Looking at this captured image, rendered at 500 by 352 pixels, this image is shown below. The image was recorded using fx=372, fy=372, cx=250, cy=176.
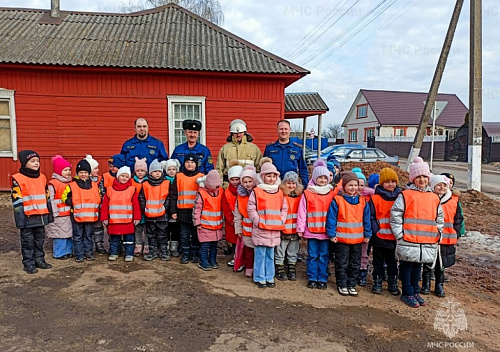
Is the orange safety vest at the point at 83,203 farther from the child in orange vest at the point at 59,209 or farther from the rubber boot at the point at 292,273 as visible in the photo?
the rubber boot at the point at 292,273

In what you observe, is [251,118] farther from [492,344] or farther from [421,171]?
[492,344]

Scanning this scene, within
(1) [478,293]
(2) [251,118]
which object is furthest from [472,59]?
(1) [478,293]

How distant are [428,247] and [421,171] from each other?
764 millimetres

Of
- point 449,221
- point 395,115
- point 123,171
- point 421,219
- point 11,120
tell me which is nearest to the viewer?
point 421,219

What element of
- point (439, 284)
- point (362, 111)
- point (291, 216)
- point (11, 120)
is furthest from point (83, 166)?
point (362, 111)

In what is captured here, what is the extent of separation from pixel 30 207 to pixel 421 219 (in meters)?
4.41

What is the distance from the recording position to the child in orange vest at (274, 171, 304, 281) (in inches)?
171

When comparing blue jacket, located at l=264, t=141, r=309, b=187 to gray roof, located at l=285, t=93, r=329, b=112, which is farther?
gray roof, located at l=285, t=93, r=329, b=112

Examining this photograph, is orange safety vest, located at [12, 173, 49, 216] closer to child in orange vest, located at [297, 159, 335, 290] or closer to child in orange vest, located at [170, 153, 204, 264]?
child in orange vest, located at [170, 153, 204, 264]

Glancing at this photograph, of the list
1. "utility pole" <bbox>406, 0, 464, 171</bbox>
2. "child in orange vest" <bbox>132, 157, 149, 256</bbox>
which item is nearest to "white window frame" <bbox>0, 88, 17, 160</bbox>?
"child in orange vest" <bbox>132, 157, 149, 256</bbox>

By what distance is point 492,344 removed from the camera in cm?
308

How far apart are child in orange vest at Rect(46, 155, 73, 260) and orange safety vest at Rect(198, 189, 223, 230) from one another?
1.84m

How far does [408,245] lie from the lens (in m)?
3.73

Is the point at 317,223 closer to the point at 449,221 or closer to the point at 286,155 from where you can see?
the point at 286,155
